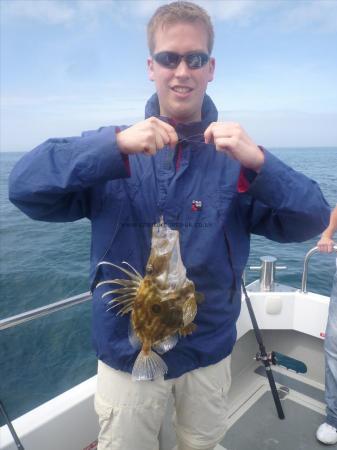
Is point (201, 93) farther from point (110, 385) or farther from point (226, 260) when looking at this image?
point (110, 385)

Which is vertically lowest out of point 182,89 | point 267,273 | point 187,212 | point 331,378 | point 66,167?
point 331,378

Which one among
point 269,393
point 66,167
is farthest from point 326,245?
point 66,167

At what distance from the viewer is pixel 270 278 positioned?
481 centimetres

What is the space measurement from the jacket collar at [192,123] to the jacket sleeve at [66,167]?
51 centimetres

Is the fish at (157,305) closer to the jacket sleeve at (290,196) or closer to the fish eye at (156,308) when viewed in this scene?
the fish eye at (156,308)

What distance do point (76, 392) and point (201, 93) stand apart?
2473 millimetres

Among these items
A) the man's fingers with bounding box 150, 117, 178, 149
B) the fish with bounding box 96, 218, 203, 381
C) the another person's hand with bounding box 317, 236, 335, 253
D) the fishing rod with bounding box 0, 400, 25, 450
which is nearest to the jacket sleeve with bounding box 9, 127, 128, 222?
the man's fingers with bounding box 150, 117, 178, 149

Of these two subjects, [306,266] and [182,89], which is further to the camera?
[306,266]

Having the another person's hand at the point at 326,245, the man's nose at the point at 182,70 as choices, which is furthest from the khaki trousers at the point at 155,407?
the another person's hand at the point at 326,245

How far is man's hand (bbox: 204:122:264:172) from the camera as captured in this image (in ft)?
6.18

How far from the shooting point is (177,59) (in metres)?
2.13

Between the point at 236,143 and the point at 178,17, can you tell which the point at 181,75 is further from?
the point at 236,143

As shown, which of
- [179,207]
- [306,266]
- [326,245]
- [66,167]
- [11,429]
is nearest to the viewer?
[66,167]

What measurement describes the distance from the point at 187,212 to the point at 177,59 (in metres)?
0.87
